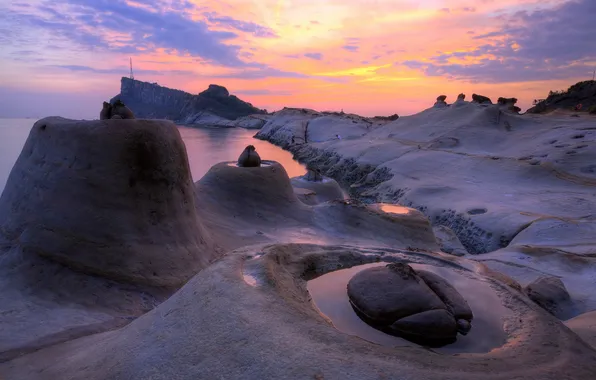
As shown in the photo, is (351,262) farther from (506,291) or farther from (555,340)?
(555,340)

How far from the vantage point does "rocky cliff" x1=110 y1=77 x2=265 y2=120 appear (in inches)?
3356

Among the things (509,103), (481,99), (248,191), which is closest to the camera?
(248,191)

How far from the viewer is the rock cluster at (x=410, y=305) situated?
243 cm

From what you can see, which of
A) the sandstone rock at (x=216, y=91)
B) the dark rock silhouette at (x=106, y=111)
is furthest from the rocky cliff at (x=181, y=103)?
the dark rock silhouette at (x=106, y=111)

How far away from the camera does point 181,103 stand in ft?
291

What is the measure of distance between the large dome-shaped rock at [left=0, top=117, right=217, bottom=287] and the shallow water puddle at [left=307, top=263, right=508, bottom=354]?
7.48ft

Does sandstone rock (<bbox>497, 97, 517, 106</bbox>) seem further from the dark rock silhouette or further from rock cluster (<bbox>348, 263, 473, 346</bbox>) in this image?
rock cluster (<bbox>348, 263, 473, 346</bbox>)

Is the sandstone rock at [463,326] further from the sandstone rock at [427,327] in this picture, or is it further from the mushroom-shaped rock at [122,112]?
the mushroom-shaped rock at [122,112]

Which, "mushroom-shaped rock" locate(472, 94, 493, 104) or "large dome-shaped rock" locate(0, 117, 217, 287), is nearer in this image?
"large dome-shaped rock" locate(0, 117, 217, 287)

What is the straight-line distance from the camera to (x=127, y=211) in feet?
15.0

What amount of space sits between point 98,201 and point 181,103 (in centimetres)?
8997

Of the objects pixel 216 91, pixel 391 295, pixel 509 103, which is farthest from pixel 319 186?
pixel 216 91

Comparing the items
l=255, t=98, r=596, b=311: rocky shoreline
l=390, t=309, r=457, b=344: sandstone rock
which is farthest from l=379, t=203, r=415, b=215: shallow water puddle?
Result: l=390, t=309, r=457, b=344: sandstone rock

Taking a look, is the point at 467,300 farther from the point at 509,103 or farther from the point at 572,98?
the point at 572,98
